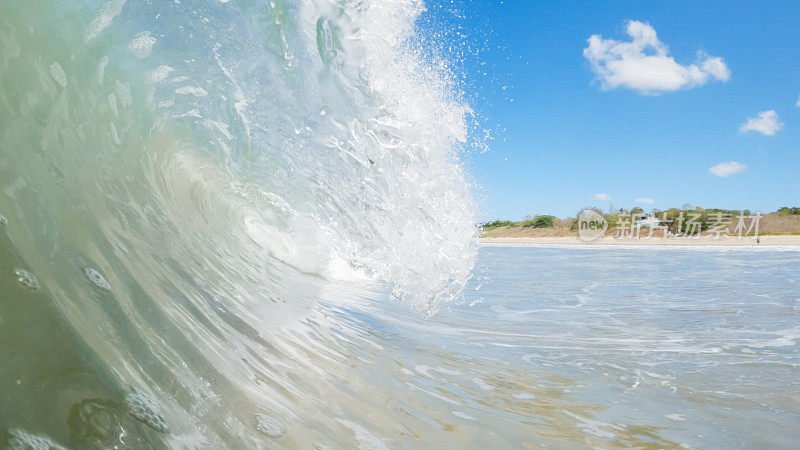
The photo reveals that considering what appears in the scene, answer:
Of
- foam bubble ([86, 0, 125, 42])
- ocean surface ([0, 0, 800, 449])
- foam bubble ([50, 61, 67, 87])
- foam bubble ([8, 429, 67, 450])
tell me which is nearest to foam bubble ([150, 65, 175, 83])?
ocean surface ([0, 0, 800, 449])

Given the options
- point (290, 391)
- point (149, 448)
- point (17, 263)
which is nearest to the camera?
point (149, 448)

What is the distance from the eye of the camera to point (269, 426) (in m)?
1.85

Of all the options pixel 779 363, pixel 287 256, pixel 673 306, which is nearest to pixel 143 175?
pixel 287 256

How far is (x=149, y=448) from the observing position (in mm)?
1351

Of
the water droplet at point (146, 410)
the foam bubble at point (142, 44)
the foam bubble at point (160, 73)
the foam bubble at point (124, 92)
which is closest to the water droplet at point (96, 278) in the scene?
the water droplet at point (146, 410)

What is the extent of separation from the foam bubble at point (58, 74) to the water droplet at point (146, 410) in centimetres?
191

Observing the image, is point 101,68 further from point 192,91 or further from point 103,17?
point 192,91

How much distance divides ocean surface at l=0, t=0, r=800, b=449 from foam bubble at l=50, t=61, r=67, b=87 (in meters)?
0.02

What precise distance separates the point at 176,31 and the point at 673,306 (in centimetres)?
625

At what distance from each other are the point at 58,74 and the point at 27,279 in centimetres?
164

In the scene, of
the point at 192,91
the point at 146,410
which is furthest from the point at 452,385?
the point at 192,91

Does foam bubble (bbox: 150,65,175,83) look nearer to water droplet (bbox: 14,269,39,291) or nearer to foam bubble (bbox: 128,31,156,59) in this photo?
foam bubble (bbox: 128,31,156,59)

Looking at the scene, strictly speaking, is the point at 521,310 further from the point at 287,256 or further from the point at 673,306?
the point at 287,256

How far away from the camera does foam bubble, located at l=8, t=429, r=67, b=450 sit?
1055 mm
